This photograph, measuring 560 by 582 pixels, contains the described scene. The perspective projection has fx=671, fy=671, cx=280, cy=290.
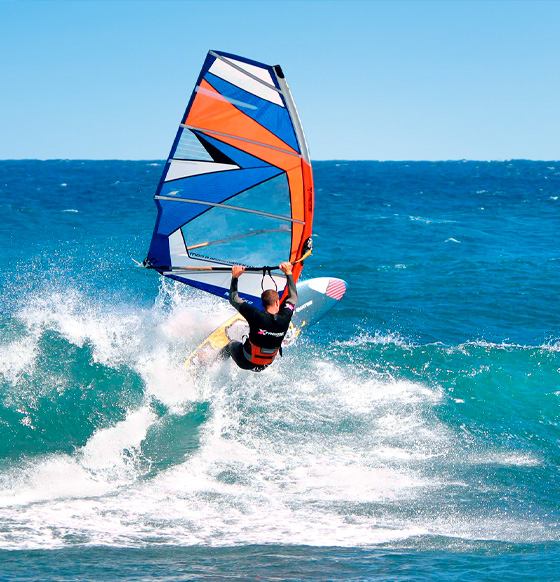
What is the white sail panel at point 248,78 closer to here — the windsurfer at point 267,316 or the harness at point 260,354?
the windsurfer at point 267,316

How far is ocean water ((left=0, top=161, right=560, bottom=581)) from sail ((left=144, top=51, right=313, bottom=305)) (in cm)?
183

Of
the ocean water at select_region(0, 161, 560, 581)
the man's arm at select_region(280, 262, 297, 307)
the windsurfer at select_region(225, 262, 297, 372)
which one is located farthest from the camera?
the man's arm at select_region(280, 262, 297, 307)

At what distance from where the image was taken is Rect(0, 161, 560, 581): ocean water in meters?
5.50

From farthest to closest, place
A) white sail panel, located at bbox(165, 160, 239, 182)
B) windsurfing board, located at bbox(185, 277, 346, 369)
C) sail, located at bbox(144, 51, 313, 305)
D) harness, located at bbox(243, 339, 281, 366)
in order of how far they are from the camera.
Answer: windsurfing board, located at bbox(185, 277, 346, 369)
white sail panel, located at bbox(165, 160, 239, 182)
sail, located at bbox(144, 51, 313, 305)
harness, located at bbox(243, 339, 281, 366)

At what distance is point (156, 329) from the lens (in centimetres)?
1025

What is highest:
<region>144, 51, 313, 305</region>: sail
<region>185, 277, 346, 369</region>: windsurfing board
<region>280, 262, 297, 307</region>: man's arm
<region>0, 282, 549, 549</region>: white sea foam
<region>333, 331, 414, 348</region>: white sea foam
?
<region>144, 51, 313, 305</region>: sail

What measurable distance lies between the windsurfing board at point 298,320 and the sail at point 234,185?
4.49 feet

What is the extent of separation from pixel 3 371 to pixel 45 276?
6317mm

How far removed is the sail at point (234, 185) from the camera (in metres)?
7.14

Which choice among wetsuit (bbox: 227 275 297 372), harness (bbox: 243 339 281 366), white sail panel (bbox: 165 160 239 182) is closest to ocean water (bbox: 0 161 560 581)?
harness (bbox: 243 339 281 366)

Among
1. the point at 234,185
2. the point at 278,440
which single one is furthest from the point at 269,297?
the point at 278,440

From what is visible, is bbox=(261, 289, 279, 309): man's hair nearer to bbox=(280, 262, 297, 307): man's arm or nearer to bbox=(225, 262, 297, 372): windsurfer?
bbox=(225, 262, 297, 372): windsurfer

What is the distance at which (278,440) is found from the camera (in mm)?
7875

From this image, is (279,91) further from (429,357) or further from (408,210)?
(408,210)
